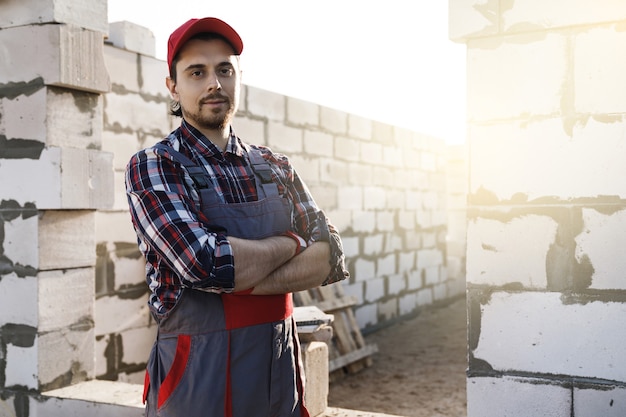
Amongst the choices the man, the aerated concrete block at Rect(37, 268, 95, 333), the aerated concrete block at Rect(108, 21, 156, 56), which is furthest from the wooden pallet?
the man

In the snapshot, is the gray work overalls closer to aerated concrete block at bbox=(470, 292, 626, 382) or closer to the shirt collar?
the shirt collar

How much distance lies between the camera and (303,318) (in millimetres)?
3285

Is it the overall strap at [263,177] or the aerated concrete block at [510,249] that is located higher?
the overall strap at [263,177]

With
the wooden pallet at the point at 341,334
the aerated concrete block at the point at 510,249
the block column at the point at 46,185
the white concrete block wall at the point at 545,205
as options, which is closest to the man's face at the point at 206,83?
the white concrete block wall at the point at 545,205

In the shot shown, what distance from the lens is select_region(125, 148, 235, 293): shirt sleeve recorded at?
189 cm

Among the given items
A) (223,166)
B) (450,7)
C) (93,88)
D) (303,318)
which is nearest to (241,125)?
(93,88)

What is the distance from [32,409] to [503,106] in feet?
8.80

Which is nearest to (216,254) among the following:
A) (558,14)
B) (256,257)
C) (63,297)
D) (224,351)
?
(256,257)

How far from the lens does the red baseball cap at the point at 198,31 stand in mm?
2096

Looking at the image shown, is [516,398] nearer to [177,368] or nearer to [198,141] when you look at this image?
[177,368]

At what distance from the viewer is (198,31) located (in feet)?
6.95

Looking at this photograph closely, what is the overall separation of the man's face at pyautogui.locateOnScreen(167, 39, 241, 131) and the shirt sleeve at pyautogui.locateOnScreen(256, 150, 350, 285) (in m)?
Result: 0.27

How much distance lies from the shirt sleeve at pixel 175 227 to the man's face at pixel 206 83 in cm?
21

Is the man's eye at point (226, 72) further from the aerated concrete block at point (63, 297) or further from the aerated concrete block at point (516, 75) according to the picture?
the aerated concrete block at point (63, 297)
